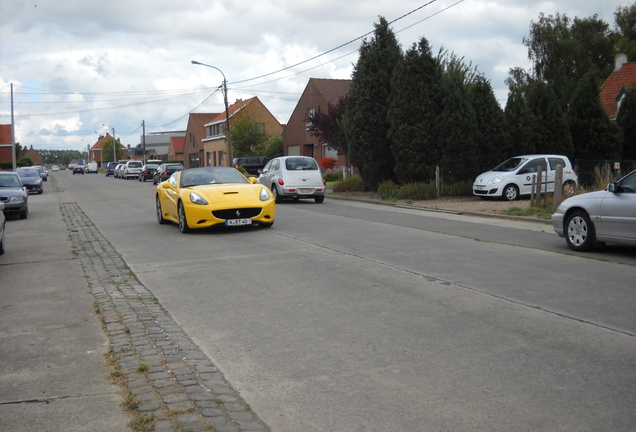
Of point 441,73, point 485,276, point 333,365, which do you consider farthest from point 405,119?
point 333,365

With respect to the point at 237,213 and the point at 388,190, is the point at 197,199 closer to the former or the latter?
the point at 237,213

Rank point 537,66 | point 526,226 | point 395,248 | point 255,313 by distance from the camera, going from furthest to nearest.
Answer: point 537,66, point 526,226, point 395,248, point 255,313

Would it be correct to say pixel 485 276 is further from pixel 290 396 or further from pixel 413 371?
pixel 290 396

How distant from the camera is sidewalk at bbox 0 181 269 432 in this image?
4.15 m

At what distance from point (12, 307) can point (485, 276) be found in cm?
559

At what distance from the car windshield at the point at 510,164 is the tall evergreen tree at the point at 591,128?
13.3ft

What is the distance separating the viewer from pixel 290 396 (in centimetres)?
449

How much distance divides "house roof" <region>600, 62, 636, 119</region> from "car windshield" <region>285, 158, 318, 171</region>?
22244 millimetres

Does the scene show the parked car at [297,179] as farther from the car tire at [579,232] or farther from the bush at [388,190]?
the car tire at [579,232]

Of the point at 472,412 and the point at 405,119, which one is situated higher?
the point at 405,119

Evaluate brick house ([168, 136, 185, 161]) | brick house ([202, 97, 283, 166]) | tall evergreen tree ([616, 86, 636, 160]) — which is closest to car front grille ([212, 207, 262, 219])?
tall evergreen tree ([616, 86, 636, 160])

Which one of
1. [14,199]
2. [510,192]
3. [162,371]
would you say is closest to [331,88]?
[510,192]

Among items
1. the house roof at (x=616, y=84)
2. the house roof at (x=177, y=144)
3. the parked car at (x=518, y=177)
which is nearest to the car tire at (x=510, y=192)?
the parked car at (x=518, y=177)

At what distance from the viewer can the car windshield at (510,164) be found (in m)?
22.8
